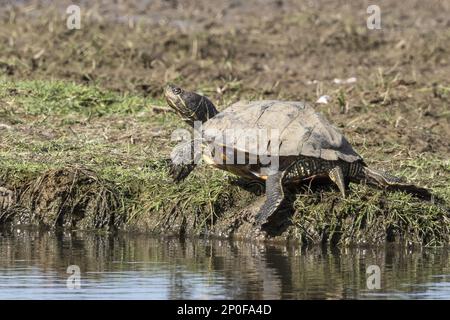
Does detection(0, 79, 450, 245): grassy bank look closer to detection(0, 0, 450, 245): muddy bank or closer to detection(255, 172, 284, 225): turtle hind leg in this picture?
detection(0, 0, 450, 245): muddy bank

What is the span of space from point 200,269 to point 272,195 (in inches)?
46.7

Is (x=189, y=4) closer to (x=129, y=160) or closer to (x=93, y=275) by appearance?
(x=129, y=160)

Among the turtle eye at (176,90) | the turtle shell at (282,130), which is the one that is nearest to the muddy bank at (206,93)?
the turtle shell at (282,130)

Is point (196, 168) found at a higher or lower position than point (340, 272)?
higher

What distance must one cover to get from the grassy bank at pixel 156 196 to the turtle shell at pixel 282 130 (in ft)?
1.60

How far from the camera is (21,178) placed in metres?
11.2

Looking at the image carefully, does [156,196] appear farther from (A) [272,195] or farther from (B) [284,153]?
(B) [284,153]

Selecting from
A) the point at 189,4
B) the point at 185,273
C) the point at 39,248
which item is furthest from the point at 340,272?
the point at 189,4

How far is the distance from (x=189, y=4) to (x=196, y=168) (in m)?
8.64

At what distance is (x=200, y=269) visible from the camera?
9352 millimetres

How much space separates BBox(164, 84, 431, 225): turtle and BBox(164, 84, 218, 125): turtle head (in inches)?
18.0

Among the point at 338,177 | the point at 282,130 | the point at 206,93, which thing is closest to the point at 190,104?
the point at 282,130

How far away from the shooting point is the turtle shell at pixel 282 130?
1019cm
